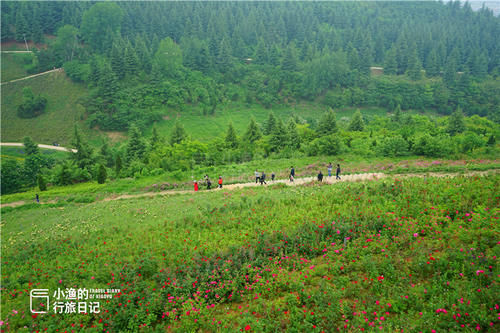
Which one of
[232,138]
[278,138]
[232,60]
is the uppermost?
[232,60]

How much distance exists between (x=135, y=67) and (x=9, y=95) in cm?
2500

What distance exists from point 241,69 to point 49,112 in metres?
43.3

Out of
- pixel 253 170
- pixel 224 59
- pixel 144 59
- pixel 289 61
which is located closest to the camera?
pixel 253 170

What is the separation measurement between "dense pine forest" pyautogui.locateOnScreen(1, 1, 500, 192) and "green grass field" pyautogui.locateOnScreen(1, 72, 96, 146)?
6.84 feet

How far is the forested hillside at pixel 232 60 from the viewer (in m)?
65.6

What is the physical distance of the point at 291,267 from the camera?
9070mm

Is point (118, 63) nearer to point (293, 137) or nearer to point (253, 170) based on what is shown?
point (293, 137)

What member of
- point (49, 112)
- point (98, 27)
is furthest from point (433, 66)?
point (49, 112)

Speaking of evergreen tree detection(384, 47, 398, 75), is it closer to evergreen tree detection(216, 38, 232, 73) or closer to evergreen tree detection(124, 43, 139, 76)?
evergreen tree detection(216, 38, 232, 73)

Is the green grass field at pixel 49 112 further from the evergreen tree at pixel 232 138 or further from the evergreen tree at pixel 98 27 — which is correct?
the evergreen tree at pixel 232 138

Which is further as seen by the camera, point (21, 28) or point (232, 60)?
point (232, 60)

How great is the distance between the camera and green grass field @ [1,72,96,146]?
5625 centimetres

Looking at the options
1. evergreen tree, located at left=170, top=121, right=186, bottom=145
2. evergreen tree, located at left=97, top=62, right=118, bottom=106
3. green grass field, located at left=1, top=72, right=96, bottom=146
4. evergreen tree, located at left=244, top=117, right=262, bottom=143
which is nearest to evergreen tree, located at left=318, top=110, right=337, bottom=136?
evergreen tree, located at left=244, top=117, right=262, bottom=143

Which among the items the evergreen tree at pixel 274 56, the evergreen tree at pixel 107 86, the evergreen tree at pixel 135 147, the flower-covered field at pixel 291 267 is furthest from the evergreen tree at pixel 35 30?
the flower-covered field at pixel 291 267
